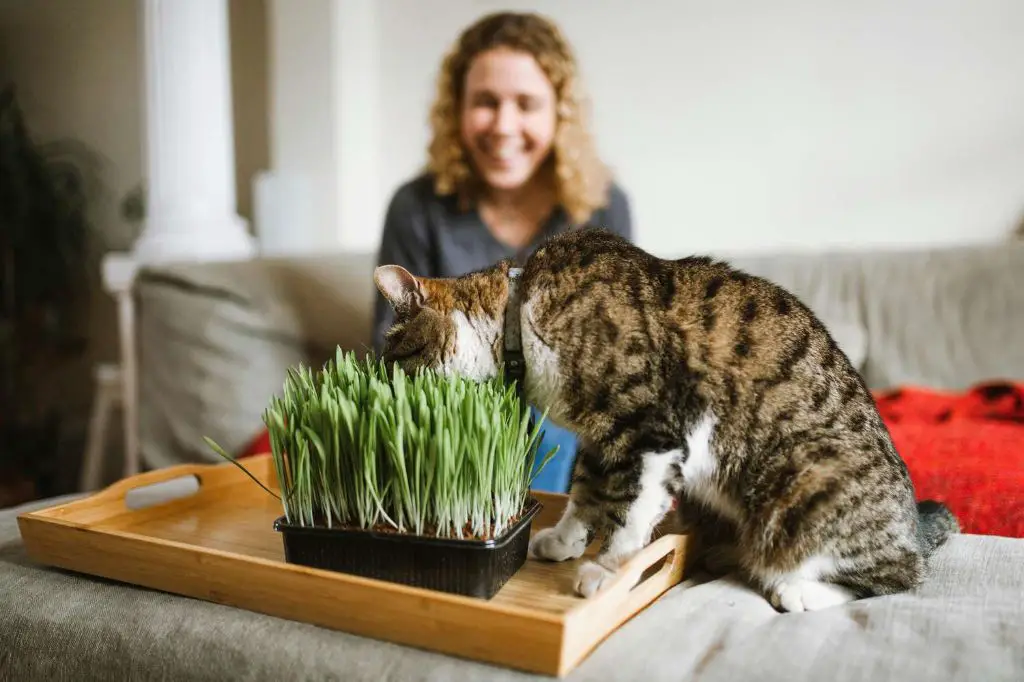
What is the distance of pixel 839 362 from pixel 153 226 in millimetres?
2291

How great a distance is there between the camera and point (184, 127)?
2.50 meters

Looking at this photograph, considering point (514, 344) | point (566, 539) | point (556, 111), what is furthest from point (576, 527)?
point (556, 111)

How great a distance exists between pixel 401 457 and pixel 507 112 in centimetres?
115

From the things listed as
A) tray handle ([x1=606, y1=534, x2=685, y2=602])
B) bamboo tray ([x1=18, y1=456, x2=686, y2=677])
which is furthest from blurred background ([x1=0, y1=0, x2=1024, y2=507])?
tray handle ([x1=606, y1=534, x2=685, y2=602])

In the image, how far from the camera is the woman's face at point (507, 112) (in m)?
1.72

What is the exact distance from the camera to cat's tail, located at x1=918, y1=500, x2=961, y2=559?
97 cm

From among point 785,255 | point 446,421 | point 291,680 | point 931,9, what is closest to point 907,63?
point 931,9

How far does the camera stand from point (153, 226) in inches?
100

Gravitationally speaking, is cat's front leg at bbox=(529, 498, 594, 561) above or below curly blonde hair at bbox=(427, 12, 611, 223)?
below

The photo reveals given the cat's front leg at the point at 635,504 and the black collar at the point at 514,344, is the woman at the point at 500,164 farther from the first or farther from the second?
the cat's front leg at the point at 635,504

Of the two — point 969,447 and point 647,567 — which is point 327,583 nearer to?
point 647,567

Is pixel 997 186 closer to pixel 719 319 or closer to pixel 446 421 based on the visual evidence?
pixel 719 319

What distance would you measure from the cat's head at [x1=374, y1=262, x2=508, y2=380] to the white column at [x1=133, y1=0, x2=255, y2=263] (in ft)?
5.68

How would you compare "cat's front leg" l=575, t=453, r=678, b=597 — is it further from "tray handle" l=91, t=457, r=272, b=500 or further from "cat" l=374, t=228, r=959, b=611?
"tray handle" l=91, t=457, r=272, b=500
